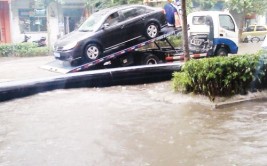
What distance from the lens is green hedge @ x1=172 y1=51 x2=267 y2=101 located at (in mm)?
7551

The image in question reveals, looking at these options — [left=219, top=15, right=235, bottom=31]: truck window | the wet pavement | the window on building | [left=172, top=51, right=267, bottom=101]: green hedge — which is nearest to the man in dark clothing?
[left=219, top=15, right=235, bottom=31]: truck window

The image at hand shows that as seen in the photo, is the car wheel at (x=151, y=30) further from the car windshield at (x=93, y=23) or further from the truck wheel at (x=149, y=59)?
the car windshield at (x=93, y=23)

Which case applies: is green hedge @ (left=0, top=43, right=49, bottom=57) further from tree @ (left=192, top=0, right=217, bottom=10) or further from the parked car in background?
the parked car in background

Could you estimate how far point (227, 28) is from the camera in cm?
1316

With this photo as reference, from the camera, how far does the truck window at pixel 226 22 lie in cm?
1303

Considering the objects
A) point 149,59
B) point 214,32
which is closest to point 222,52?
point 214,32

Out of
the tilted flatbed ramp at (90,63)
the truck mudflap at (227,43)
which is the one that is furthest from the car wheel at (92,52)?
the truck mudflap at (227,43)

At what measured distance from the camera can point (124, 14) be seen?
460 inches

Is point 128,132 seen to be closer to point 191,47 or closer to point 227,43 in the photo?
point 191,47

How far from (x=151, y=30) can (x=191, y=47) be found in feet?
6.39

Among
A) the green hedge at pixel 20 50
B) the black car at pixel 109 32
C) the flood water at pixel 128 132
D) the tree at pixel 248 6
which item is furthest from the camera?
the tree at pixel 248 6

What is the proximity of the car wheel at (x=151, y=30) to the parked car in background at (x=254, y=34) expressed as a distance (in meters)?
16.3

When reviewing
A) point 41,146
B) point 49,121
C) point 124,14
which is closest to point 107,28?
point 124,14

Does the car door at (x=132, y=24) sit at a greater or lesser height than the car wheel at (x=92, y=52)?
greater
